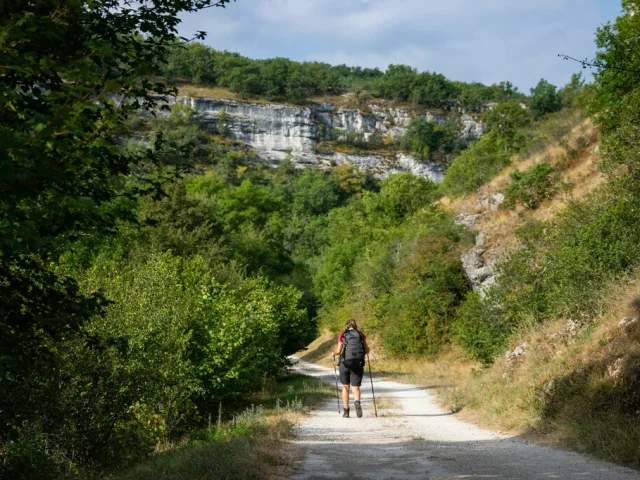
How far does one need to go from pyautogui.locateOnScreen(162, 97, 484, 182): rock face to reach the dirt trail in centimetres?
15033

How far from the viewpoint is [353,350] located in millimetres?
12914

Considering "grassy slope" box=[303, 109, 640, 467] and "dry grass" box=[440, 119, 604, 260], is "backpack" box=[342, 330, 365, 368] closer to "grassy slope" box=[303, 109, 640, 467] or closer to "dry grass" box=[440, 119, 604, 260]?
"grassy slope" box=[303, 109, 640, 467]

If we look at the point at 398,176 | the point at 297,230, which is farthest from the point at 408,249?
the point at 297,230

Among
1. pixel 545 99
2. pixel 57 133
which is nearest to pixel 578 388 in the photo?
pixel 57 133

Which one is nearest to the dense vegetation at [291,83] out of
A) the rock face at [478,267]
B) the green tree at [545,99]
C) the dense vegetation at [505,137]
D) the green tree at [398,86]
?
the green tree at [398,86]

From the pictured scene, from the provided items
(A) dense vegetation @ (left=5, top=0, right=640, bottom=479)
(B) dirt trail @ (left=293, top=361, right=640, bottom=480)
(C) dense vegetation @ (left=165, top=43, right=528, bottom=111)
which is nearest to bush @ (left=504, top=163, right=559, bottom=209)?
(A) dense vegetation @ (left=5, top=0, right=640, bottom=479)

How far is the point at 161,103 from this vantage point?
652cm

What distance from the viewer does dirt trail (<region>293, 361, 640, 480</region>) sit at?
6.82 meters

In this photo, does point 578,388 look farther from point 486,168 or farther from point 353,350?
point 486,168

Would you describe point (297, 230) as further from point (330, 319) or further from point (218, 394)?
point (218, 394)

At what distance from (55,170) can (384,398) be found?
47.6 ft

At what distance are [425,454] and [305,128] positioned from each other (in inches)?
6745

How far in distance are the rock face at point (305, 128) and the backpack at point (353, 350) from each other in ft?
487

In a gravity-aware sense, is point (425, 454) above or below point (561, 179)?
below
